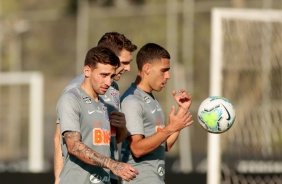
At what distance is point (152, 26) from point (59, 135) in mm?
14817

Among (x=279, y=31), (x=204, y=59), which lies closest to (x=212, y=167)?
(x=279, y=31)

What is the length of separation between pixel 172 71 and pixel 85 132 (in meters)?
14.2

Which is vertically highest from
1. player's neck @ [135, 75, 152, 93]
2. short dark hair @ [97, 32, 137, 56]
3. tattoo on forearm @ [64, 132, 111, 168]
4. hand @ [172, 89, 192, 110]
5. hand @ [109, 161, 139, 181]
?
short dark hair @ [97, 32, 137, 56]

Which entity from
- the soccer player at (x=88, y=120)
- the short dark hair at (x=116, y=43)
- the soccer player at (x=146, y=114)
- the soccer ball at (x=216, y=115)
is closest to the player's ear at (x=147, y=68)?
the soccer player at (x=146, y=114)

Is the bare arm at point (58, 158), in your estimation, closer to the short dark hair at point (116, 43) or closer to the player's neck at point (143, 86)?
the short dark hair at point (116, 43)

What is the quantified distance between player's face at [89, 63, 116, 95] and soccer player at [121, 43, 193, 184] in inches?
35.9

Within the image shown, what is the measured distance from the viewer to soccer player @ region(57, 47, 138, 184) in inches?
256

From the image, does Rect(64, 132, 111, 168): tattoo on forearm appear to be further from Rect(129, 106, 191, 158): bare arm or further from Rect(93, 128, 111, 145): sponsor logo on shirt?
Rect(129, 106, 191, 158): bare arm

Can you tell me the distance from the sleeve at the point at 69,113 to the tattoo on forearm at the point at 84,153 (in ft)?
0.24

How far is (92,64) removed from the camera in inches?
263

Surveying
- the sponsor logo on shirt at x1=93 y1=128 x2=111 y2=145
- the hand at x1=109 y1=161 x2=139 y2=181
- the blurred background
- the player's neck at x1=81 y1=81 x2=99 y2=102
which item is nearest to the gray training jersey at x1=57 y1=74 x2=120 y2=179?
the player's neck at x1=81 y1=81 x2=99 y2=102

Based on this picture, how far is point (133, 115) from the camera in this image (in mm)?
7594

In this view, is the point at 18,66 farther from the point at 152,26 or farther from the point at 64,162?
the point at 64,162

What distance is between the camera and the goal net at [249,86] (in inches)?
450
